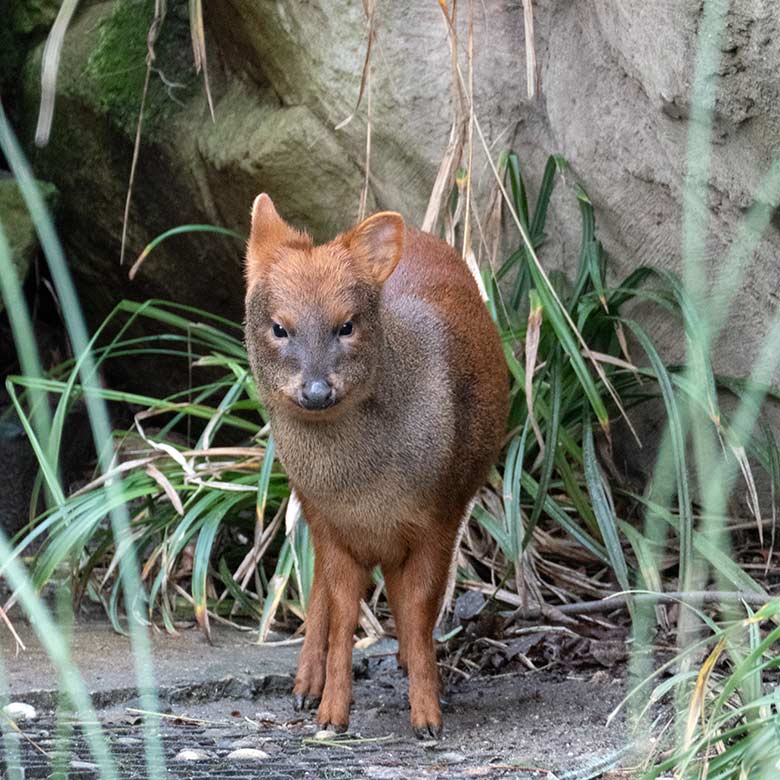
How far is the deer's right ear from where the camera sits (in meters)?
3.95

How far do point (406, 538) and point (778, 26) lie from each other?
181 cm

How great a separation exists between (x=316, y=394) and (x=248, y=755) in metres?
0.97

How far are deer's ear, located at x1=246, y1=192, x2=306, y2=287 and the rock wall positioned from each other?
1.34 meters

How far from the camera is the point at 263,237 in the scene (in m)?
4.01

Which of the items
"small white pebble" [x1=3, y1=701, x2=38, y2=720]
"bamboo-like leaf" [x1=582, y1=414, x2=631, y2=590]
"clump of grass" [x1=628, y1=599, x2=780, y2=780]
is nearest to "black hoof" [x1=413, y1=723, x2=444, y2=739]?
"bamboo-like leaf" [x1=582, y1=414, x2=631, y2=590]

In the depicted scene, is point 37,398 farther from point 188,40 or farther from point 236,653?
point 188,40

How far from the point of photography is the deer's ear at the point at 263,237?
395 cm

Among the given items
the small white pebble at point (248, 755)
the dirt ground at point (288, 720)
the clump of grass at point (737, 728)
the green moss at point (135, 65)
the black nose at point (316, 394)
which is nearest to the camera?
the clump of grass at point (737, 728)

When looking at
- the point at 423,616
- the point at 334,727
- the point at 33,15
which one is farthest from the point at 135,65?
the point at 334,727

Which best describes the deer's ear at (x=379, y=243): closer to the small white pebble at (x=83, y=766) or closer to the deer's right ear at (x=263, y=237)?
the deer's right ear at (x=263, y=237)

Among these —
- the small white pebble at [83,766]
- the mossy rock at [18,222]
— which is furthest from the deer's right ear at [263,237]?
the mossy rock at [18,222]

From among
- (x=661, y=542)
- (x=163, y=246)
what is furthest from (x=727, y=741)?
(x=163, y=246)

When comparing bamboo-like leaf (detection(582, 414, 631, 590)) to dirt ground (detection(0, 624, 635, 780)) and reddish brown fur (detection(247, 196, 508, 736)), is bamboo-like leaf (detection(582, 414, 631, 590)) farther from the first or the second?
reddish brown fur (detection(247, 196, 508, 736))

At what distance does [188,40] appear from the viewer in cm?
620
